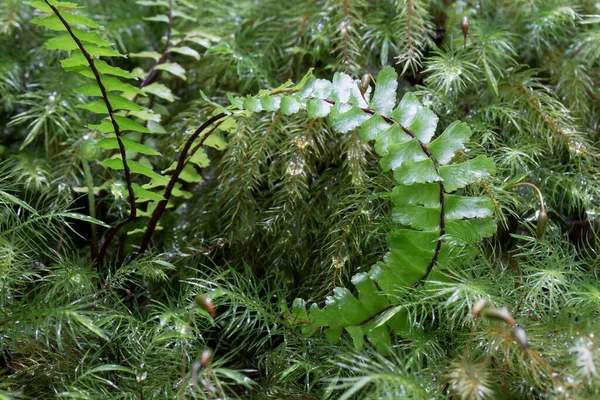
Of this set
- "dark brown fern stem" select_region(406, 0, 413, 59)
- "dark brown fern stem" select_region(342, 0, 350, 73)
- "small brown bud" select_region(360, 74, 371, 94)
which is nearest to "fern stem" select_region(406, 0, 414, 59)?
"dark brown fern stem" select_region(406, 0, 413, 59)

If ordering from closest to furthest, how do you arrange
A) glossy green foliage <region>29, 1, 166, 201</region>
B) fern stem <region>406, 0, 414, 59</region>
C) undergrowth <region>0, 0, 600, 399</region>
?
undergrowth <region>0, 0, 600, 399</region>
glossy green foliage <region>29, 1, 166, 201</region>
fern stem <region>406, 0, 414, 59</region>

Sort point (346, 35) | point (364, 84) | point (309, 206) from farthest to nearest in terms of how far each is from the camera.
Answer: point (346, 35), point (309, 206), point (364, 84)

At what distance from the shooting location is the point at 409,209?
1189mm

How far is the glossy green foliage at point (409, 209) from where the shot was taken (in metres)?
1.16

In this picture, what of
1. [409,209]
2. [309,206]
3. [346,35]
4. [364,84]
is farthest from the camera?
[346,35]

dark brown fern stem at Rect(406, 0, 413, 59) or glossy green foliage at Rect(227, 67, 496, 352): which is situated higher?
dark brown fern stem at Rect(406, 0, 413, 59)

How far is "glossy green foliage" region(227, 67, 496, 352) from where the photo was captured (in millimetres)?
1160

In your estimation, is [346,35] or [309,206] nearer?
[309,206]

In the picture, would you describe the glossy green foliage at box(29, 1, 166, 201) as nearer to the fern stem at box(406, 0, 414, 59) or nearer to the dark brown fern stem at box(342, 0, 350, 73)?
the dark brown fern stem at box(342, 0, 350, 73)

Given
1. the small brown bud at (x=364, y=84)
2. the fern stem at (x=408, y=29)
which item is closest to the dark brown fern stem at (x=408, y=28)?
the fern stem at (x=408, y=29)

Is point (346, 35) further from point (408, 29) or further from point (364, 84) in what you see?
point (364, 84)

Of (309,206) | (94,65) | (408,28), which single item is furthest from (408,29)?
(94,65)

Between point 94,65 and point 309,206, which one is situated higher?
point 94,65

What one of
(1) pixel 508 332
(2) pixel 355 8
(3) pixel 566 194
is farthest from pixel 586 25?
(1) pixel 508 332
